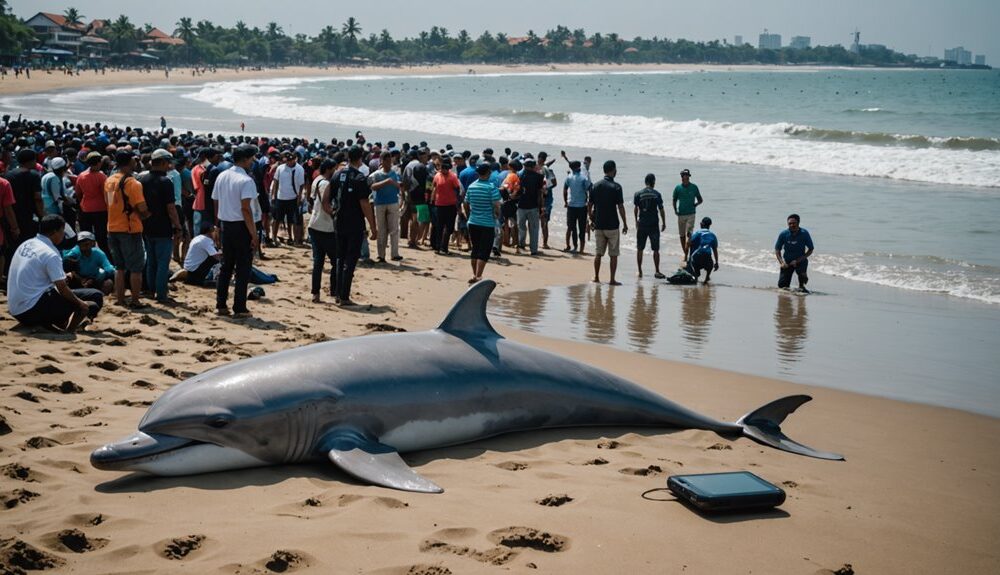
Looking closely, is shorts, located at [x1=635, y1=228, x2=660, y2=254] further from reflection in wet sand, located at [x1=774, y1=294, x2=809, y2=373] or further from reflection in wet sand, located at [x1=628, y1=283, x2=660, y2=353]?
reflection in wet sand, located at [x1=774, y1=294, x2=809, y2=373]

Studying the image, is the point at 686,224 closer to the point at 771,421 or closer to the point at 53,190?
the point at 771,421

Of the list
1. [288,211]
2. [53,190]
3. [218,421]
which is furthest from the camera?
A: [288,211]

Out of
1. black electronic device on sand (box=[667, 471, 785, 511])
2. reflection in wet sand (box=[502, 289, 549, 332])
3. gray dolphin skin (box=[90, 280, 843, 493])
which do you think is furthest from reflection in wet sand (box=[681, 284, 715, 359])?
black electronic device on sand (box=[667, 471, 785, 511])

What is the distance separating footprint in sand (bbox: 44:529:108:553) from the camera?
5.06m

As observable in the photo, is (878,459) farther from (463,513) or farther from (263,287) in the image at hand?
(263,287)

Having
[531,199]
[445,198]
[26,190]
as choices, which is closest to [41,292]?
[26,190]

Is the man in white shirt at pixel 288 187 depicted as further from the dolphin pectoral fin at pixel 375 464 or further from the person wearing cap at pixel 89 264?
the dolphin pectoral fin at pixel 375 464

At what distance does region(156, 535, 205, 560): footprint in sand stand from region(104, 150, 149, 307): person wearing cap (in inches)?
282

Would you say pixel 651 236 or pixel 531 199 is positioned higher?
pixel 531 199

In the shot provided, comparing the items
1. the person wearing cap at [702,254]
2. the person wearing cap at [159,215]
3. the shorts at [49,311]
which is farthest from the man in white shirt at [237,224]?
the person wearing cap at [702,254]

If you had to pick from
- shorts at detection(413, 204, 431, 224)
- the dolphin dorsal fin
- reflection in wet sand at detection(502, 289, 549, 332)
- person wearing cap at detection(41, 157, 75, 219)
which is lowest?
reflection in wet sand at detection(502, 289, 549, 332)

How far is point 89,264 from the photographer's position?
40.6 feet

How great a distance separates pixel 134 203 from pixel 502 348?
611 centimetres

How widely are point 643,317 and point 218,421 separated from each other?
324 inches
